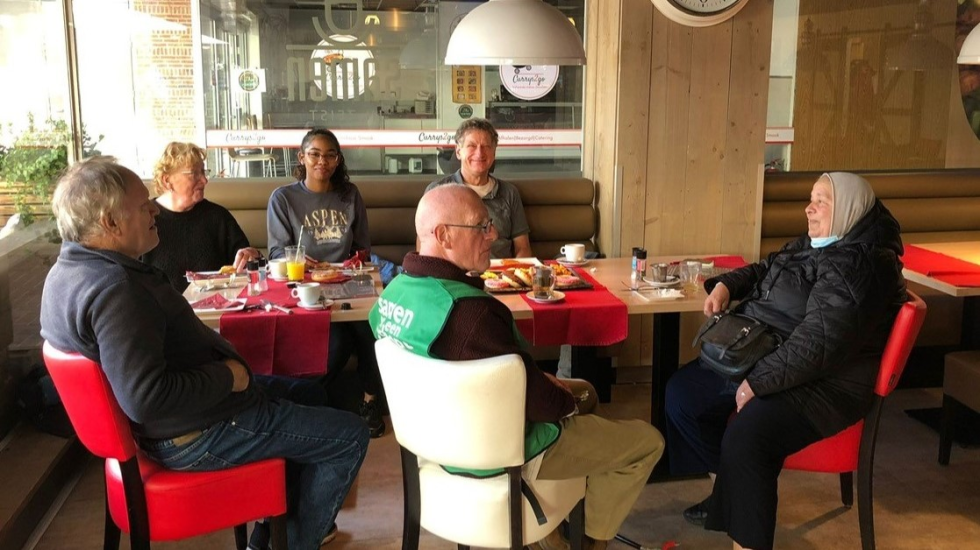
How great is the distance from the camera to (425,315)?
210cm

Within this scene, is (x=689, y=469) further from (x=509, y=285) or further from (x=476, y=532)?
(x=476, y=532)

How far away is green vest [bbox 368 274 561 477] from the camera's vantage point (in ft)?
6.86

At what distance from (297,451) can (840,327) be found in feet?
5.17

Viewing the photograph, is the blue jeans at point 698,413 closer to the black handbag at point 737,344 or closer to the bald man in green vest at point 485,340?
the black handbag at point 737,344

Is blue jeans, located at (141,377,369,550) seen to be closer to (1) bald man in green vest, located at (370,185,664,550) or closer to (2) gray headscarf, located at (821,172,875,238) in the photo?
(1) bald man in green vest, located at (370,185,664,550)

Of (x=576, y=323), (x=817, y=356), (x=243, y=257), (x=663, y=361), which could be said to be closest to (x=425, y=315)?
(x=576, y=323)

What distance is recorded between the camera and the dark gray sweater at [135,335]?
205cm

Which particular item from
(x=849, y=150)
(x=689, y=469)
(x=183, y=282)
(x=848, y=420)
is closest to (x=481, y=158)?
(x=183, y=282)

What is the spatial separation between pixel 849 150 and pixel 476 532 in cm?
420

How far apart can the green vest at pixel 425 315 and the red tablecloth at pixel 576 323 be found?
723 millimetres

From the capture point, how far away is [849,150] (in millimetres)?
5457

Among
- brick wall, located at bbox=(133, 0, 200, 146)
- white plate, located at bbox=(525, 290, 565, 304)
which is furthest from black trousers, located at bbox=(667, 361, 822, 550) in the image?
brick wall, located at bbox=(133, 0, 200, 146)

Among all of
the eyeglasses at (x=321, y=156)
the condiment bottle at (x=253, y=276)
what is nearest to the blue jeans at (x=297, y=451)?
the condiment bottle at (x=253, y=276)

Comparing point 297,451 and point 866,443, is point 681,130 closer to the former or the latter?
point 866,443
